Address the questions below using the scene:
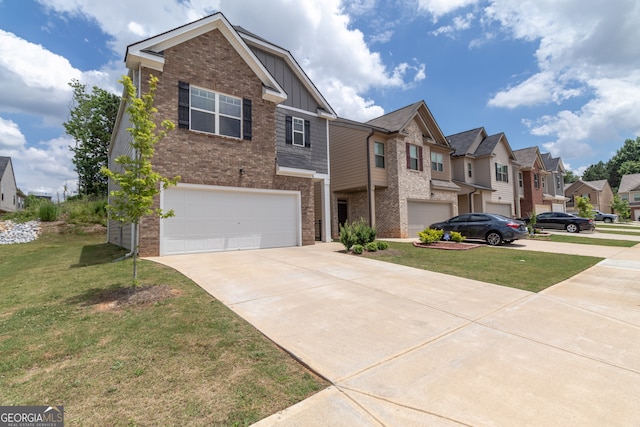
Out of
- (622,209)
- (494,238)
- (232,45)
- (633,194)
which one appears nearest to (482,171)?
(494,238)

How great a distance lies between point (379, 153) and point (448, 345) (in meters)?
16.2

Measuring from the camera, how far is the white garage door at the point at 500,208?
2603cm

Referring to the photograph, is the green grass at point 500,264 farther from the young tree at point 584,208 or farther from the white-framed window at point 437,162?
the young tree at point 584,208

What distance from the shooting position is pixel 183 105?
1068 cm

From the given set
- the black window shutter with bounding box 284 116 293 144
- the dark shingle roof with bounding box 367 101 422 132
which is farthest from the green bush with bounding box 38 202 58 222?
the dark shingle roof with bounding box 367 101 422 132

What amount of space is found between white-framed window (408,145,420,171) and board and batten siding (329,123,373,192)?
3.34 m

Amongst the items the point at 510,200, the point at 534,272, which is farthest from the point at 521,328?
the point at 510,200

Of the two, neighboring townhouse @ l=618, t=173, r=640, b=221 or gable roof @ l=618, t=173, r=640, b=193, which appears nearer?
neighboring townhouse @ l=618, t=173, r=640, b=221

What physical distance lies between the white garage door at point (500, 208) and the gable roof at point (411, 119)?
8.02 metres

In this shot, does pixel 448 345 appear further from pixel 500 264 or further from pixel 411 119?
pixel 411 119

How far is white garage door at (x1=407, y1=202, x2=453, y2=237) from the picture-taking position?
19531 millimetres

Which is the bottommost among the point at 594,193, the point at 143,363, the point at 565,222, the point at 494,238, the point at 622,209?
the point at 143,363

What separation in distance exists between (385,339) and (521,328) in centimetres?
211

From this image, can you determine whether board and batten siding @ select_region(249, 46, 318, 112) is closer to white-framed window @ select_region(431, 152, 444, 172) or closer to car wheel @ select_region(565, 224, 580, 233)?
white-framed window @ select_region(431, 152, 444, 172)
